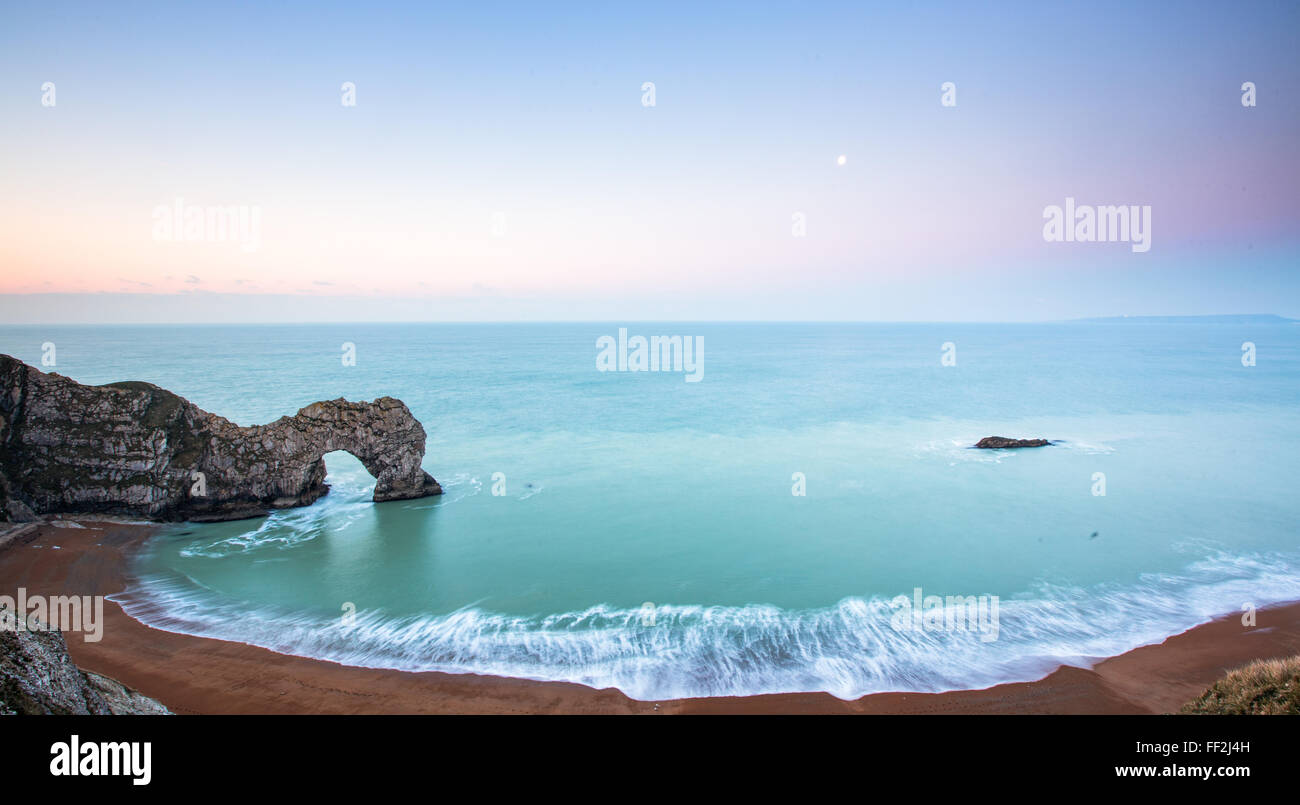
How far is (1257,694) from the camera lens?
777 centimetres

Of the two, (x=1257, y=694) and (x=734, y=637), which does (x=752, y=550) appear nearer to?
(x=734, y=637)

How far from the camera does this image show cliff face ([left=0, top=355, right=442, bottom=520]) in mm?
20281

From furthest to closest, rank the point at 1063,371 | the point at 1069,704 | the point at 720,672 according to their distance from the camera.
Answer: the point at 1063,371, the point at 720,672, the point at 1069,704

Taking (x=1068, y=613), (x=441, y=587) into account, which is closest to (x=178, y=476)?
(x=441, y=587)

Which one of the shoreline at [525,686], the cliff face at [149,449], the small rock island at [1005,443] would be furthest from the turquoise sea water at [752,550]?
the cliff face at [149,449]

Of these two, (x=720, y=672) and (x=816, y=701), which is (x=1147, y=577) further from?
(x=720, y=672)

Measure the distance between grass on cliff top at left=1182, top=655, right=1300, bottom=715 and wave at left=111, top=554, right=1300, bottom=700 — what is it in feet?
13.0

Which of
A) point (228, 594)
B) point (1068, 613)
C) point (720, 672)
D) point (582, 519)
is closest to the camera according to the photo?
point (720, 672)

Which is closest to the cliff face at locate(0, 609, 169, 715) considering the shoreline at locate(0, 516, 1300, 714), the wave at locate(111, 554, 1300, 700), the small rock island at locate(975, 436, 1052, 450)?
the shoreline at locate(0, 516, 1300, 714)

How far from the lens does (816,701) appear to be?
38.2 feet

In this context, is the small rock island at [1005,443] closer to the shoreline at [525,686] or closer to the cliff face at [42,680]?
the shoreline at [525,686]

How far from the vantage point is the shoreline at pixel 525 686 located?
1144 centimetres
